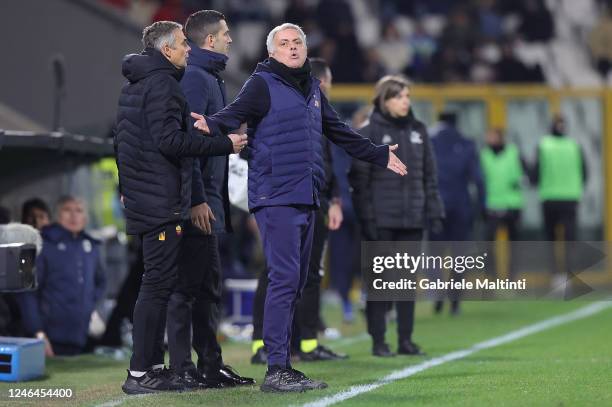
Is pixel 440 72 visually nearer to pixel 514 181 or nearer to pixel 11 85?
pixel 514 181

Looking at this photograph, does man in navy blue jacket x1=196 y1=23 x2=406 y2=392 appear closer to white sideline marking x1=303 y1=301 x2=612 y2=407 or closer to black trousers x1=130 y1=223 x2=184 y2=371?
white sideline marking x1=303 y1=301 x2=612 y2=407

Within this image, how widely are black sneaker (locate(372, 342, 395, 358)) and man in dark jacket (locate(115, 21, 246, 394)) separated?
2755 millimetres

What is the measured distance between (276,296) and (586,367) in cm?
233

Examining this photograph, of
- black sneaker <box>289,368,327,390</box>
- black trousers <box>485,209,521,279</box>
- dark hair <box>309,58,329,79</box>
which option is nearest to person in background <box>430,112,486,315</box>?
black trousers <box>485,209,521,279</box>

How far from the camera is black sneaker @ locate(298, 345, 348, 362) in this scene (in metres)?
10.6

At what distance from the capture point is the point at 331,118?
879 cm

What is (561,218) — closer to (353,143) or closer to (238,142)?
(353,143)

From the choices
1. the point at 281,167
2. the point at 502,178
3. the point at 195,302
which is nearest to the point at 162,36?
the point at 281,167

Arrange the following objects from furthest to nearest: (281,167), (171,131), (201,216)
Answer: (201,216)
(281,167)
(171,131)

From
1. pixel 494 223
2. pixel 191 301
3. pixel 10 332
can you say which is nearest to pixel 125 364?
pixel 10 332

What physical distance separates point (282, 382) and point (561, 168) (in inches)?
408

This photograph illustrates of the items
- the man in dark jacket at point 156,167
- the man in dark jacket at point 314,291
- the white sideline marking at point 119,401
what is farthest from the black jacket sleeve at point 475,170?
the white sideline marking at point 119,401

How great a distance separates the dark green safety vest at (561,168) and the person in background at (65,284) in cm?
777

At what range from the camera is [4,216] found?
1143cm
